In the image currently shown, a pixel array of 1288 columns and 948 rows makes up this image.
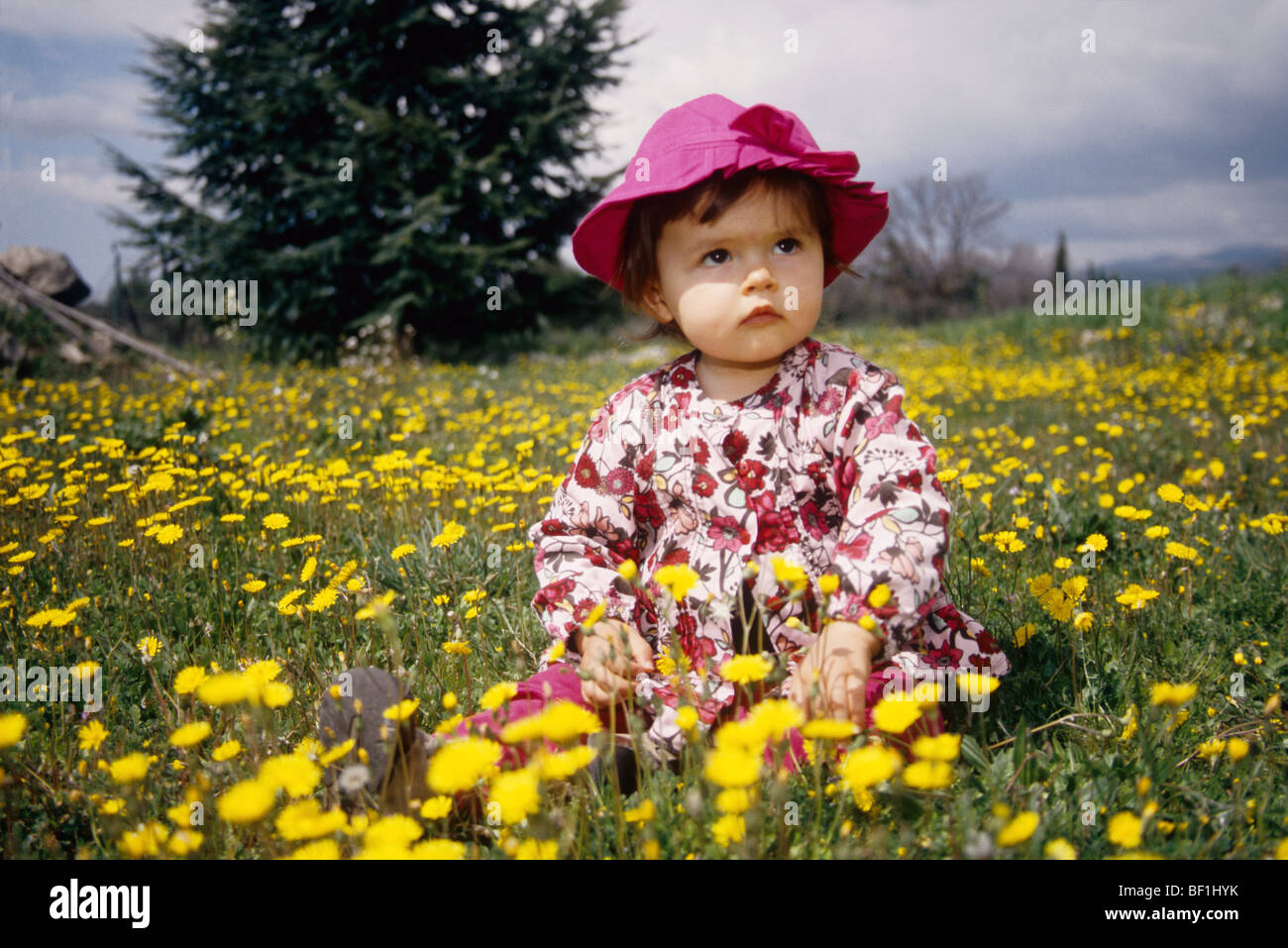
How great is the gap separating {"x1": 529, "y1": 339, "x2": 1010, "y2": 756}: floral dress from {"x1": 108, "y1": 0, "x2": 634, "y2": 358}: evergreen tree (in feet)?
37.0

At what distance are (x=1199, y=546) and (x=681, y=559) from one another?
2.29 meters

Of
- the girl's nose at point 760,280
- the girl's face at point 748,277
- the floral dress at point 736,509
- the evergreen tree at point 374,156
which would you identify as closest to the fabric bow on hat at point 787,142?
the girl's face at point 748,277

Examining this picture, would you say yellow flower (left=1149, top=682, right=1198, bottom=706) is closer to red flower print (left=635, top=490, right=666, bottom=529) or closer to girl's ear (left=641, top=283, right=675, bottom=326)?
red flower print (left=635, top=490, right=666, bottom=529)

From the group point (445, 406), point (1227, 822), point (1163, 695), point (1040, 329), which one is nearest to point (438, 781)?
point (1163, 695)

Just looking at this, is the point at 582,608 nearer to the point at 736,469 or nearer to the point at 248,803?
the point at 736,469

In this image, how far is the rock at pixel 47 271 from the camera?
1085cm

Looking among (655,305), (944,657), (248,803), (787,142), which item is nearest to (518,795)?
(248,803)

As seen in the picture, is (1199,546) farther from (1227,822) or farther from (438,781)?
(438,781)

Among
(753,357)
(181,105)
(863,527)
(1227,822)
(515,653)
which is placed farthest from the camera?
(181,105)

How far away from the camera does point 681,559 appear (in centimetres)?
190

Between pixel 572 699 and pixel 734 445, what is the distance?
2.31 feet

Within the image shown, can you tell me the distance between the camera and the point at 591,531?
200 cm

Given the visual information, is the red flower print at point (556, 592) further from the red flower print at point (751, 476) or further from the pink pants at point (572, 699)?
the red flower print at point (751, 476)

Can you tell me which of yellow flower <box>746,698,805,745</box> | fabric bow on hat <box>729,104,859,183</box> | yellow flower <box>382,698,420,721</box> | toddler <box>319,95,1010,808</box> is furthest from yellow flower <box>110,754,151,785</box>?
fabric bow on hat <box>729,104,859,183</box>
